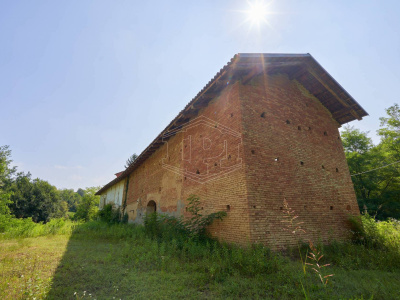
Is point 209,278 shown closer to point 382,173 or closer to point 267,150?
point 267,150

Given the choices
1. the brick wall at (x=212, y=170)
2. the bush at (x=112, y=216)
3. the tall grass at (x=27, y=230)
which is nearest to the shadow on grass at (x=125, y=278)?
the brick wall at (x=212, y=170)

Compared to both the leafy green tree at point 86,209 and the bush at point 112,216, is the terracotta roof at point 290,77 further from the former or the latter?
the leafy green tree at point 86,209

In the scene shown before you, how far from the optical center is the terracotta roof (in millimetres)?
6457

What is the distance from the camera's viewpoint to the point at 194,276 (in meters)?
3.89

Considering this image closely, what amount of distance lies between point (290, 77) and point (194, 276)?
27.0ft

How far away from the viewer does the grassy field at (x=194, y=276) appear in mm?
3250

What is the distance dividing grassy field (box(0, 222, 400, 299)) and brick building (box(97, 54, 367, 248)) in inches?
40.5

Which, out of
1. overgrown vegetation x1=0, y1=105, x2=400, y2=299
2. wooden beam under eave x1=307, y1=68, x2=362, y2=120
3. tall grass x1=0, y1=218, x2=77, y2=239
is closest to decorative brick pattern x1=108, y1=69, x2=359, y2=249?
overgrown vegetation x1=0, y1=105, x2=400, y2=299

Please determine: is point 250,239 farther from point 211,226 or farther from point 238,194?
point 211,226

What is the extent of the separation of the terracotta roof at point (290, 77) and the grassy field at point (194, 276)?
5.43 meters

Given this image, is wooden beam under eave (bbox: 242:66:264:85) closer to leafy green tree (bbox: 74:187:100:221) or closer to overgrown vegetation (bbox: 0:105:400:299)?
overgrown vegetation (bbox: 0:105:400:299)

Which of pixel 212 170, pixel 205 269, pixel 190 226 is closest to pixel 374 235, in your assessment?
pixel 212 170

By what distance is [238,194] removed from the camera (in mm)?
5730

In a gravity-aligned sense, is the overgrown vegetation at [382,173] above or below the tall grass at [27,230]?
above
